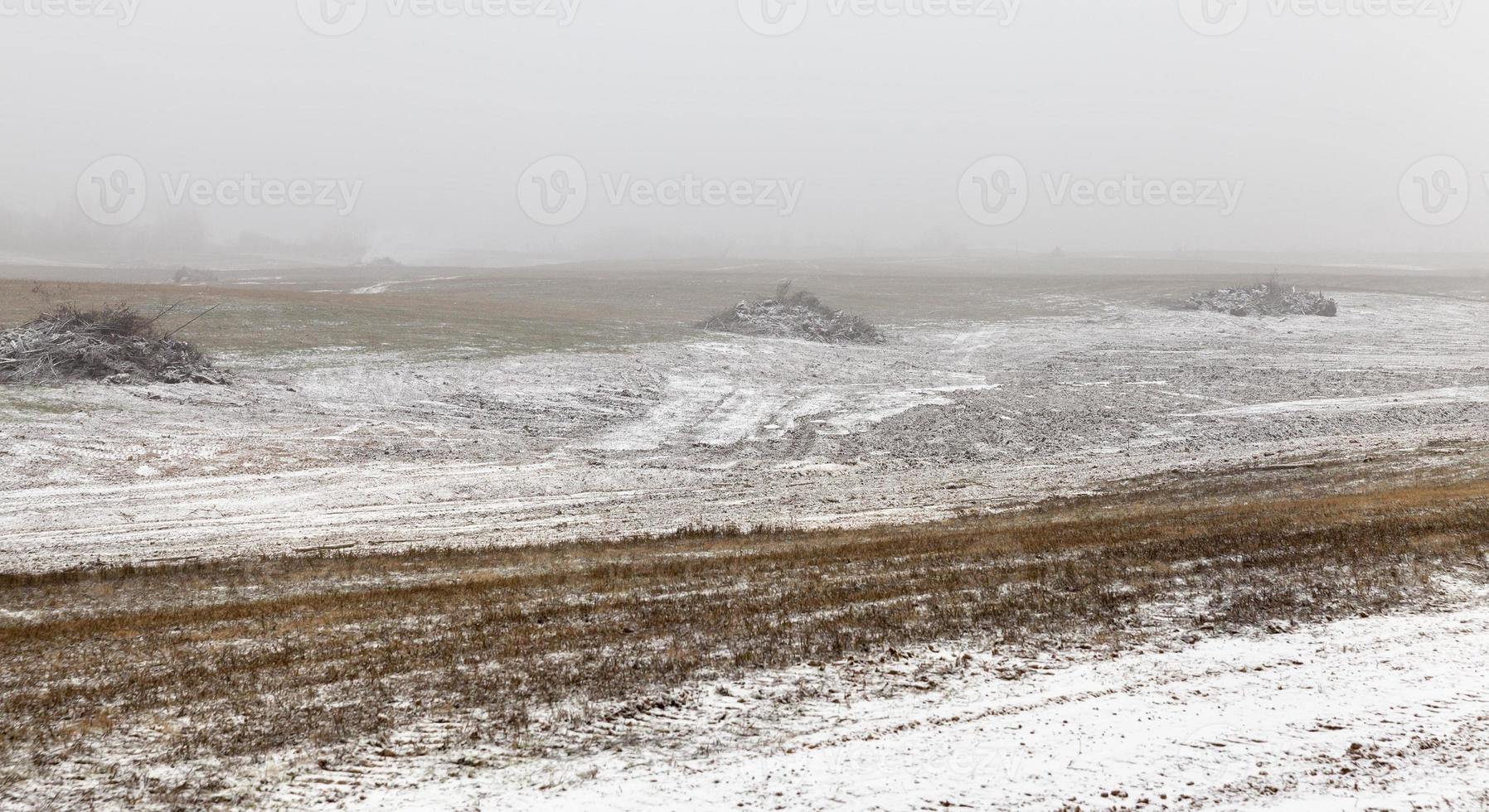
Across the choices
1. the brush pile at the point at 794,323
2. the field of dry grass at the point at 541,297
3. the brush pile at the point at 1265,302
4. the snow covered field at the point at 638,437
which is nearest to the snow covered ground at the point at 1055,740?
the snow covered field at the point at 638,437

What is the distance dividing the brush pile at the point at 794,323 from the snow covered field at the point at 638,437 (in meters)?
4.99

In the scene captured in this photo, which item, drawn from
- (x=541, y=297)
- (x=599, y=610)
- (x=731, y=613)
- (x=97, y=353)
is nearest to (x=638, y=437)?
(x=599, y=610)

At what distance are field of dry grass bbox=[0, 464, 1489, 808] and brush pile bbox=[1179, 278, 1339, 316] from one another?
46.7 m

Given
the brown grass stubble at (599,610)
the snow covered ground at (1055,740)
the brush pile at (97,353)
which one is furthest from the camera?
the brush pile at (97,353)

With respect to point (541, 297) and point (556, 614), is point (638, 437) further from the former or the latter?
point (541, 297)

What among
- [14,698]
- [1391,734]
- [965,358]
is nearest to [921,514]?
[1391,734]

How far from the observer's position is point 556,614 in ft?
32.0

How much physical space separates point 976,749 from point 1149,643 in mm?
2899

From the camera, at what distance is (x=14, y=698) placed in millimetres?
7504

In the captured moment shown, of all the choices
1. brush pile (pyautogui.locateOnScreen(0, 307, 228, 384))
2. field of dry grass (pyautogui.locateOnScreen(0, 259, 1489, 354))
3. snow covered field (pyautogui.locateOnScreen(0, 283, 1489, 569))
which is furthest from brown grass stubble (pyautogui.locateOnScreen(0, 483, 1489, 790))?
field of dry grass (pyautogui.locateOnScreen(0, 259, 1489, 354))

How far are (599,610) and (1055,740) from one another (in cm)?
510

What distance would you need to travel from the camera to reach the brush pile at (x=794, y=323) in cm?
4534

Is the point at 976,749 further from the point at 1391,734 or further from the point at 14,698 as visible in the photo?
the point at 14,698

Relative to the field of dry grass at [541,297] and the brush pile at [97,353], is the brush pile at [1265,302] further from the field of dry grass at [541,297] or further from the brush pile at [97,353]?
the brush pile at [97,353]
